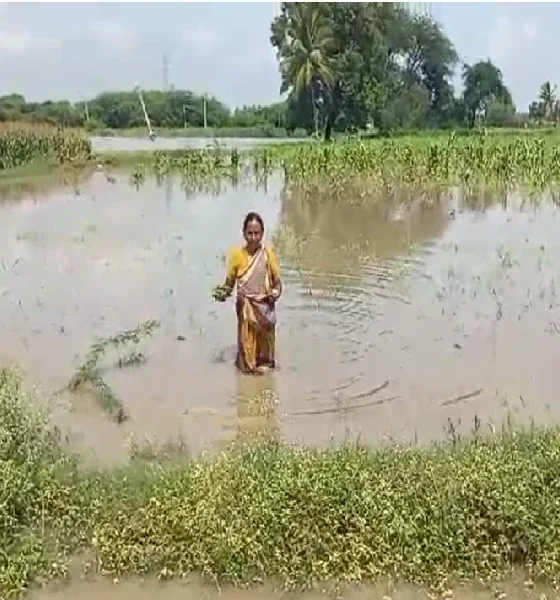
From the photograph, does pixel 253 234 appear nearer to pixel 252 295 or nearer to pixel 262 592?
pixel 252 295

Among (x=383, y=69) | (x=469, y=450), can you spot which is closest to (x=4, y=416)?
(x=469, y=450)

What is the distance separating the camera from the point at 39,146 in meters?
29.3

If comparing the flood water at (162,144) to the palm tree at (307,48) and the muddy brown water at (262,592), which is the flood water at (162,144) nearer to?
the palm tree at (307,48)

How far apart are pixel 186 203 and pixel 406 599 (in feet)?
54.3

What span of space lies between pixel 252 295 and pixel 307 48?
138ft

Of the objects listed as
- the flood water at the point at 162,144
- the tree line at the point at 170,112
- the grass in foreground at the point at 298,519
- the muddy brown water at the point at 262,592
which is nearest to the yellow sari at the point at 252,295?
the grass in foreground at the point at 298,519

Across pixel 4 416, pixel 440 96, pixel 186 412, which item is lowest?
pixel 186 412

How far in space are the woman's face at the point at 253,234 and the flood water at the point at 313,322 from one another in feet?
3.39

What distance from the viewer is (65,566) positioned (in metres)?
3.54

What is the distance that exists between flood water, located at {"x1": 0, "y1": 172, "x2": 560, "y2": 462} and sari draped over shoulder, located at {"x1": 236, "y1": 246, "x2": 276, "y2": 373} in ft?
0.89

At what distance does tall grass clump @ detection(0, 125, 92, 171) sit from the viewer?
89.9 ft

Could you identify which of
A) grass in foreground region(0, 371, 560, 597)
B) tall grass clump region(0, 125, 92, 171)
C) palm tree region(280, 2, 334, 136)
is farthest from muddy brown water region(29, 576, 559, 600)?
palm tree region(280, 2, 334, 136)

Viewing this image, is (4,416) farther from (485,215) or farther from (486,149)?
(486,149)

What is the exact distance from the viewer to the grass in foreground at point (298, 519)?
11.5 feet
